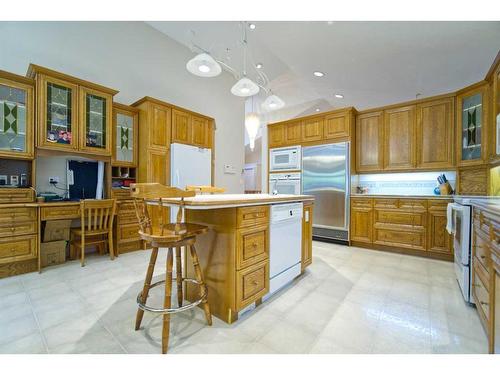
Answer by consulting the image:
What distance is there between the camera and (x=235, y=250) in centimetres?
152

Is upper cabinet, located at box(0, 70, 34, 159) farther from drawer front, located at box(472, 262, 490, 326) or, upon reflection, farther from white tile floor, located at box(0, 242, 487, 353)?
drawer front, located at box(472, 262, 490, 326)

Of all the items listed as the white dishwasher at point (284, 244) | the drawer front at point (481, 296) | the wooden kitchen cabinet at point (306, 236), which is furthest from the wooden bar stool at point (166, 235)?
the drawer front at point (481, 296)

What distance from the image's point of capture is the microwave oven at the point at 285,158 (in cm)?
432

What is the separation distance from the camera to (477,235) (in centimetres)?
168

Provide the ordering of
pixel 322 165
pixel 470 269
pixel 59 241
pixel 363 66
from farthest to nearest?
pixel 322 165 → pixel 363 66 → pixel 59 241 → pixel 470 269

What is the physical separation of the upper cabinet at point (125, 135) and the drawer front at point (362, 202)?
3.67m

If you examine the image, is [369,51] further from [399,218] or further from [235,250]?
[235,250]

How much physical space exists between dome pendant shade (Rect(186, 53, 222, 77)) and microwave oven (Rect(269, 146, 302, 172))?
2.53 metres

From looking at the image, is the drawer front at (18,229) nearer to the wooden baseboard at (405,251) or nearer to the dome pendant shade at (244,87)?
the dome pendant shade at (244,87)

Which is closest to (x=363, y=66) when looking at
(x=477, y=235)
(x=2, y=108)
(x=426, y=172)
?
(x=426, y=172)

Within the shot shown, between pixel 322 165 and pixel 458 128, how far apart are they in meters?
1.89

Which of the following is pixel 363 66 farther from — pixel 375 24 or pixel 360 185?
pixel 360 185

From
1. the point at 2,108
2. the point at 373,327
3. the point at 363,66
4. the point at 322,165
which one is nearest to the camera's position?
the point at 373,327

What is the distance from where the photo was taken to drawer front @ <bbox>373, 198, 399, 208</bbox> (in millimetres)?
3339
